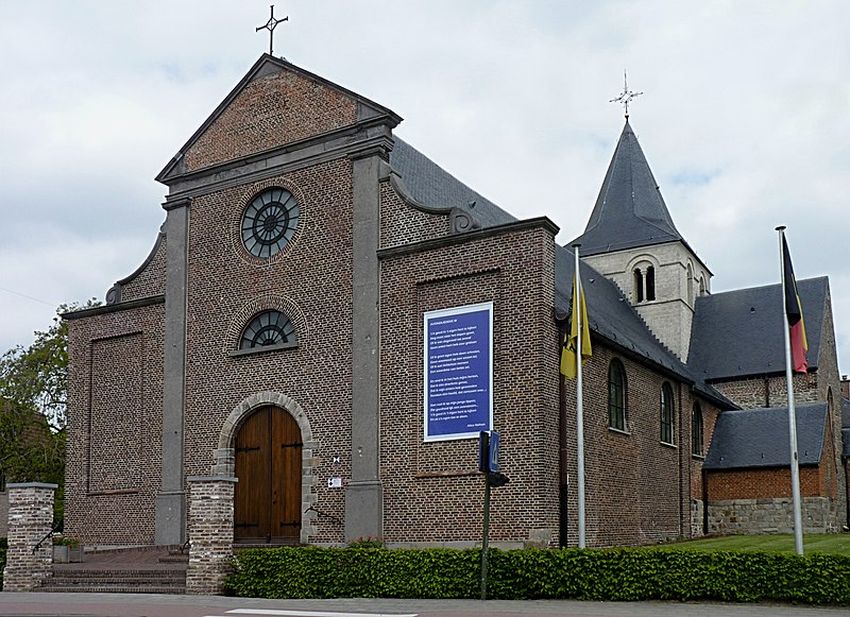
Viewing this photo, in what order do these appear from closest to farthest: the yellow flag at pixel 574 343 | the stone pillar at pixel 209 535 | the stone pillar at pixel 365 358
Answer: the stone pillar at pixel 209 535 < the yellow flag at pixel 574 343 < the stone pillar at pixel 365 358

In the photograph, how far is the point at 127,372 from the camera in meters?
25.8

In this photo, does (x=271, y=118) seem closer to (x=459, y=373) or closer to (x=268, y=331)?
(x=268, y=331)

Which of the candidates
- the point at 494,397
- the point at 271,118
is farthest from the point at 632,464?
the point at 271,118

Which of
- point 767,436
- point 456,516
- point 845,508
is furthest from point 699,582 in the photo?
point 845,508

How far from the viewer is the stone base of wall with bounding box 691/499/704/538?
1174 inches

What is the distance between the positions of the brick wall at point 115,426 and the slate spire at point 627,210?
19183 mm

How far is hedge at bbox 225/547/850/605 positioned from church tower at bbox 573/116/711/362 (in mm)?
22865

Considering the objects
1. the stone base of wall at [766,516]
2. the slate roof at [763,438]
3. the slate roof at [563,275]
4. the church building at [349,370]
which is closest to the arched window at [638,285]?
the slate roof at [563,275]

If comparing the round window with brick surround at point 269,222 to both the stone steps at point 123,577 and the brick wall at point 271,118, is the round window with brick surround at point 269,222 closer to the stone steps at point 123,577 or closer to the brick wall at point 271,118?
the brick wall at point 271,118

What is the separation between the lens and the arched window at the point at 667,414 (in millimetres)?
27969

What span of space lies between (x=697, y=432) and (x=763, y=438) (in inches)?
86.1

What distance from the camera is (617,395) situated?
24.5 m

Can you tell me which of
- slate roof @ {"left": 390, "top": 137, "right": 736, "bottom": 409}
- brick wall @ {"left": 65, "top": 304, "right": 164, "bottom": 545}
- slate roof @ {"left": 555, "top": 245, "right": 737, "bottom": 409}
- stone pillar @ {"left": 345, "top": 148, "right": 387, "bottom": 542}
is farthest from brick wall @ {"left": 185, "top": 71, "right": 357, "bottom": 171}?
slate roof @ {"left": 555, "top": 245, "right": 737, "bottom": 409}

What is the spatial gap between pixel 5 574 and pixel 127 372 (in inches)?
269
